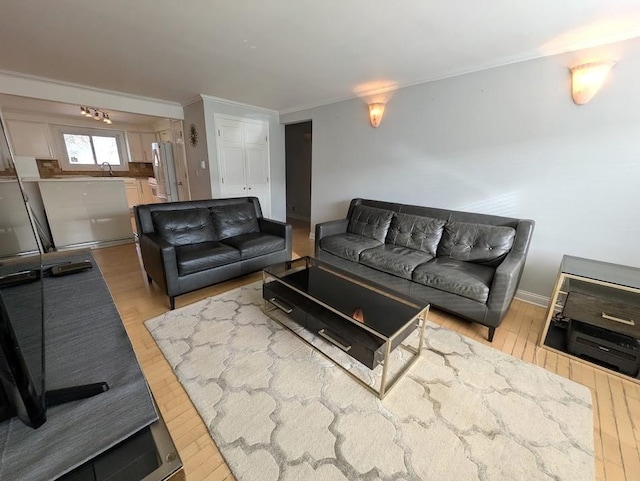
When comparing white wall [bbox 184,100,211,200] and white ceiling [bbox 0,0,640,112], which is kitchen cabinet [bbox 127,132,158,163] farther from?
white ceiling [bbox 0,0,640,112]

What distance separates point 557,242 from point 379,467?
254cm

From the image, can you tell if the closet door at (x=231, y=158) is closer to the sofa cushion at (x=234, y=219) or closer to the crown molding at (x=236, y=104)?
the crown molding at (x=236, y=104)

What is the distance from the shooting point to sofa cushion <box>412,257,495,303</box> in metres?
2.04

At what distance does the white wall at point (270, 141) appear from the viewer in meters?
4.07

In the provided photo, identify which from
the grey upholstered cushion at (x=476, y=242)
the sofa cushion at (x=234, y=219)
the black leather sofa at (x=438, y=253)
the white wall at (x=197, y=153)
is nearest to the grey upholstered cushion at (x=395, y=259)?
the black leather sofa at (x=438, y=253)

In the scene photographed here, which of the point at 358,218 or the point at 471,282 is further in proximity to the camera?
the point at 358,218

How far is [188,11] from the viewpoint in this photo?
1.82 m

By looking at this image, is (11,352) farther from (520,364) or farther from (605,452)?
(520,364)

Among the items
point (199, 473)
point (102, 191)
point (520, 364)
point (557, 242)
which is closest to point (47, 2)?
point (102, 191)

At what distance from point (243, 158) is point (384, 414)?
173 inches

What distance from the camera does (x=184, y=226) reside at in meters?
2.80

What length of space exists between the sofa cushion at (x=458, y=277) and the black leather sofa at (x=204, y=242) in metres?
1.60

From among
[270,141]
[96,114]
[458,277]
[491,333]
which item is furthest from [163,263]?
[96,114]

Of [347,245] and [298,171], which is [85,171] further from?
[347,245]
